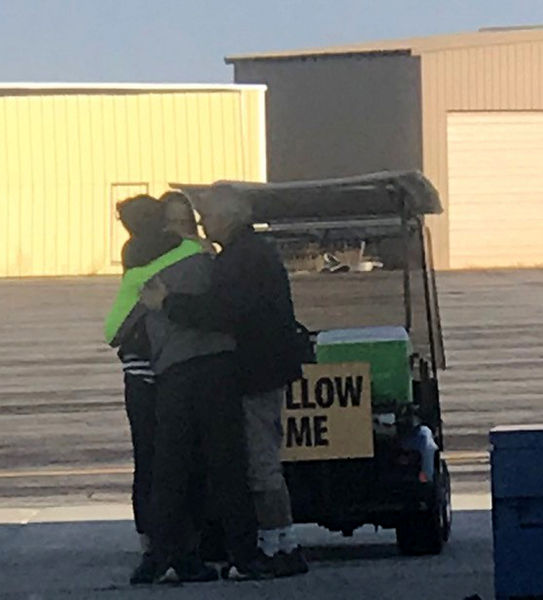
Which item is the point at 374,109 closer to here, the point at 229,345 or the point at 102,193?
the point at 102,193

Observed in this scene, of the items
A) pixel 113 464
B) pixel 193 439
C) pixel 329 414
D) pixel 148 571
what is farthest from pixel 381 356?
pixel 113 464

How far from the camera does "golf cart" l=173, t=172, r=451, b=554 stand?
8875 mm

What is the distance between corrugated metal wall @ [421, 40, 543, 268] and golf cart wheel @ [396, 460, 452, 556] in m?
36.1

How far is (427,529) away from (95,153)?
36.8 m

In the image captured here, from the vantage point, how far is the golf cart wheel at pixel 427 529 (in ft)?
29.9

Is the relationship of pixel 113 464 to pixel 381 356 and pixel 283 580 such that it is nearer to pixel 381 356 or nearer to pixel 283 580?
pixel 381 356

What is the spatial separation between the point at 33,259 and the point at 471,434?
Result: 30318 millimetres

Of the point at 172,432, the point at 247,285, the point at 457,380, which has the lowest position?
the point at 457,380

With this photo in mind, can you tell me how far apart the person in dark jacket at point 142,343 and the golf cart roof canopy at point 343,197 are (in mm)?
389

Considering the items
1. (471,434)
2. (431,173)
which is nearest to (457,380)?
(471,434)

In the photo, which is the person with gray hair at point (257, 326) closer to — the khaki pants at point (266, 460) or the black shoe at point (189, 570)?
the khaki pants at point (266, 460)

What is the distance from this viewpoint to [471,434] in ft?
52.7

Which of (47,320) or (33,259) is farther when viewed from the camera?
(33,259)

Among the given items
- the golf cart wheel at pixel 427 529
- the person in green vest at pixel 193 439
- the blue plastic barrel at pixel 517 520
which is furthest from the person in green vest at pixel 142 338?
the blue plastic barrel at pixel 517 520
